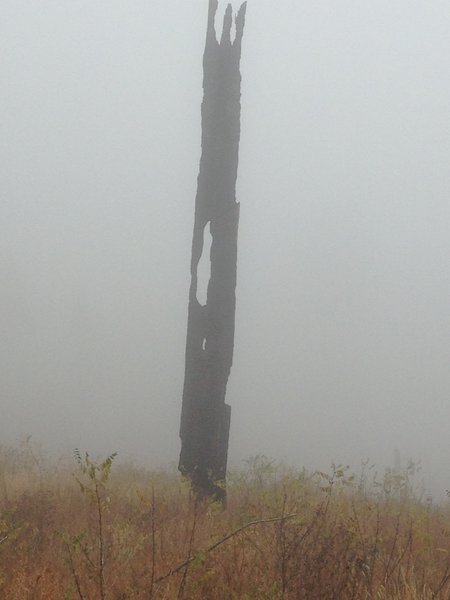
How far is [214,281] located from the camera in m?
6.42

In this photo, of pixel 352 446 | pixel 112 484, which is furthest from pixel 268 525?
pixel 352 446

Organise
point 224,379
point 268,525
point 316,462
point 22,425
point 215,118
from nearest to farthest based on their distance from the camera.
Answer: point 268,525 → point 224,379 → point 215,118 → point 316,462 → point 22,425

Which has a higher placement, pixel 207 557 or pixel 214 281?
pixel 214 281

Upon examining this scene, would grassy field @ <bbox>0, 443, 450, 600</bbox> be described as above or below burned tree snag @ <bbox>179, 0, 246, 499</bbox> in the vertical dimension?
below

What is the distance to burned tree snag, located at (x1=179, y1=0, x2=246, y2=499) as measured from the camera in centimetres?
611

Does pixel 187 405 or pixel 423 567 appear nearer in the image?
pixel 423 567

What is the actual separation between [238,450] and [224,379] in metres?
15.6

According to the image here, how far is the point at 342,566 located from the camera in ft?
9.41

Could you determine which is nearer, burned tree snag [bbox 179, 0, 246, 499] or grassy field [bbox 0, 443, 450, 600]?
grassy field [bbox 0, 443, 450, 600]

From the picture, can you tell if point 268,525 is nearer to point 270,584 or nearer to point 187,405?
point 270,584

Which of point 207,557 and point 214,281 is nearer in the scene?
point 207,557

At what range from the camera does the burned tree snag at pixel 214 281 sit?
20.0 feet

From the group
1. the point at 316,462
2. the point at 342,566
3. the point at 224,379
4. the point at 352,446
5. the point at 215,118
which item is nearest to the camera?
the point at 342,566

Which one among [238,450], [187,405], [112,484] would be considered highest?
[187,405]
